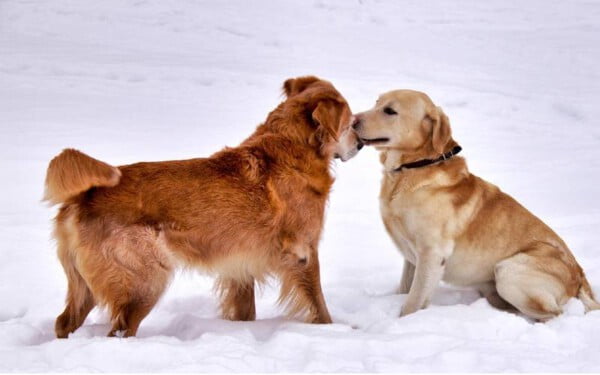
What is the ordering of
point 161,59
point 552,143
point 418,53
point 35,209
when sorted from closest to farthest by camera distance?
point 35,209 → point 552,143 → point 161,59 → point 418,53

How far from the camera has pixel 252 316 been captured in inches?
167

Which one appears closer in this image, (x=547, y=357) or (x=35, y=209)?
(x=547, y=357)

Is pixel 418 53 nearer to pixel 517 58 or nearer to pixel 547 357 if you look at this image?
pixel 517 58

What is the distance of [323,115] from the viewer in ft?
12.8

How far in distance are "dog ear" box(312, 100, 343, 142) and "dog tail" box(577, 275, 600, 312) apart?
173 cm

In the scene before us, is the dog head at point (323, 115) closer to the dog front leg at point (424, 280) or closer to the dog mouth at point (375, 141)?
the dog mouth at point (375, 141)

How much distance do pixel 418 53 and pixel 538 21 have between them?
286 cm

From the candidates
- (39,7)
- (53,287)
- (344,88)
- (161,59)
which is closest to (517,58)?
(344,88)

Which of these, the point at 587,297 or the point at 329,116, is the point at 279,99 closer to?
the point at 329,116

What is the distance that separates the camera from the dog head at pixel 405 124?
171 inches

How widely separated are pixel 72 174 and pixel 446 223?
2.12 metres

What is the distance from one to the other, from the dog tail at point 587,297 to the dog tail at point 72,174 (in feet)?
8.95

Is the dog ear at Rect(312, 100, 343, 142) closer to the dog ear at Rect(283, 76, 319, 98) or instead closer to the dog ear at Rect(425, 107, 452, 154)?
the dog ear at Rect(283, 76, 319, 98)

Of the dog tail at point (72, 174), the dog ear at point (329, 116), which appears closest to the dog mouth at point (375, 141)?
the dog ear at point (329, 116)
